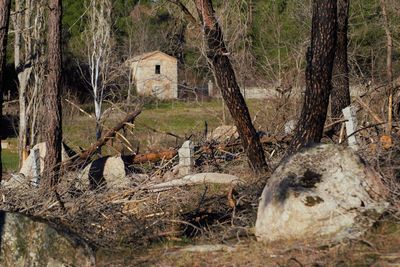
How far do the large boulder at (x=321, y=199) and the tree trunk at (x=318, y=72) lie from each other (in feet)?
11.0

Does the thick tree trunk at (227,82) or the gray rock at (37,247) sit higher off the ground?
the thick tree trunk at (227,82)

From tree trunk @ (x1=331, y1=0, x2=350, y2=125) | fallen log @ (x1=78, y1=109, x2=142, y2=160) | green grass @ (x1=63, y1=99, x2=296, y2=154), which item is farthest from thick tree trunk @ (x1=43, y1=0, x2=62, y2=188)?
tree trunk @ (x1=331, y1=0, x2=350, y2=125)

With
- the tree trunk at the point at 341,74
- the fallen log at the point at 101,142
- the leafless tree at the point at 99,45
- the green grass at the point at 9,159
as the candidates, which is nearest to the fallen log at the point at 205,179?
the fallen log at the point at 101,142

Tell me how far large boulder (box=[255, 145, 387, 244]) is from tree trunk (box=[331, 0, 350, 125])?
8884 mm

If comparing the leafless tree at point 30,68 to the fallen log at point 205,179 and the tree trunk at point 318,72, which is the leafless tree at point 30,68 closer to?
the fallen log at point 205,179

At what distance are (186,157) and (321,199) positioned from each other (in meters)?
6.66

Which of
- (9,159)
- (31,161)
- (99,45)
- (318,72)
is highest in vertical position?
(99,45)

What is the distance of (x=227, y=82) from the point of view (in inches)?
534

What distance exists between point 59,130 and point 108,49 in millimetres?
27084

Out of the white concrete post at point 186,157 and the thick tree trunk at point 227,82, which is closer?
the thick tree trunk at point 227,82

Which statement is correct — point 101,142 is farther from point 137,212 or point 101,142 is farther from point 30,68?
point 30,68

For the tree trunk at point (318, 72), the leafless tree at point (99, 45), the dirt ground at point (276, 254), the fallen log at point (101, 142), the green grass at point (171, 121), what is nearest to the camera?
the dirt ground at point (276, 254)

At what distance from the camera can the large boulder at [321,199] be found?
7535 millimetres

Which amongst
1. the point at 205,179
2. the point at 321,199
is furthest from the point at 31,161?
the point at 321,199
